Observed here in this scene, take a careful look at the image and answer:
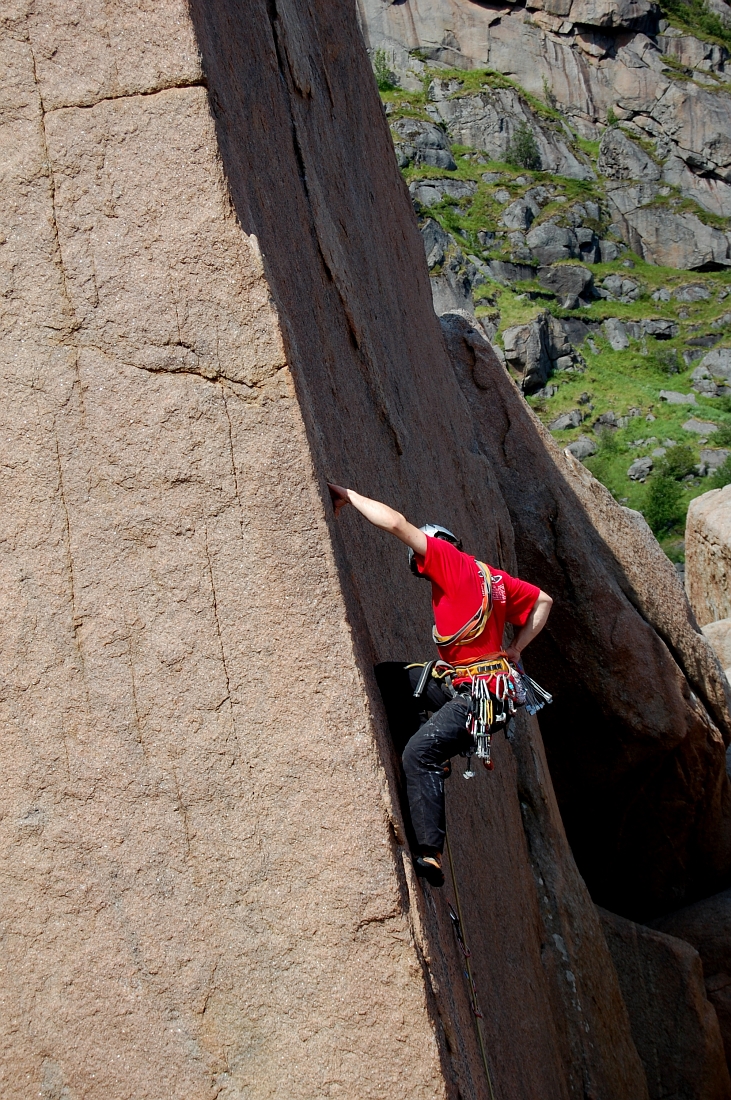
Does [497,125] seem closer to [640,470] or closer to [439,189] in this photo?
[439,189]

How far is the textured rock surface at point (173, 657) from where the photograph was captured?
300 cm

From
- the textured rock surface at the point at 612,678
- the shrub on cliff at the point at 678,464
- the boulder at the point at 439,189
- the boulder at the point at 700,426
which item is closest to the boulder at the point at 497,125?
the boulder at the point at 439,189

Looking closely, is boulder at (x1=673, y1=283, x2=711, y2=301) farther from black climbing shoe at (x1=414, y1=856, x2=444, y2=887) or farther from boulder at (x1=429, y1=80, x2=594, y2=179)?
black climbing shoe at (x1=414, y1=856, x2=444, y2=887)

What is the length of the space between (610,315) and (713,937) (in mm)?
42261

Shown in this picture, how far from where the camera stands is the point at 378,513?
3279mm

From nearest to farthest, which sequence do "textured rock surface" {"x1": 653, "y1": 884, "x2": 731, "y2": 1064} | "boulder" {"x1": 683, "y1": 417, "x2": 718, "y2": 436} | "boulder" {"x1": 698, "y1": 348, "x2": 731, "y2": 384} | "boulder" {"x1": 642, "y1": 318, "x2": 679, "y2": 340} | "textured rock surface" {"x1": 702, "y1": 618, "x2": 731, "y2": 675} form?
"textured rock surface" {"x1": 653, "y1": 884, "x2": 731, "y2": 1064}
"textured rock surface" {"x1": 702, "y1": 618, "x2": 731, "y2": 675}
"boulder" {"x1": 683, "y1": 417, "x2": 718, "y2": 436}
"boulder" {"x1": 698, "y1": 348, "x2": 731, "y2": 384}
"boulder" {"x1": 642, "y1": 318, "x2": 679, "y2": 340}

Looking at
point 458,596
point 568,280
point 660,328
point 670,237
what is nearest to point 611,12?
point 670,237

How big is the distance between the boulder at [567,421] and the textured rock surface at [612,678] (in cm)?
3124

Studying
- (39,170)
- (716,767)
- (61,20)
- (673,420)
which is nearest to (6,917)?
(39,170)

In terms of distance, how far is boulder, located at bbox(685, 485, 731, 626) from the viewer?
1231 centimetres

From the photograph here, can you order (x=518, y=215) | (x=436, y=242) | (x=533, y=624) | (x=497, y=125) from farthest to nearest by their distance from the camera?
(x=497, y=125), (x=518, y=215), (x=436, y=242), (x=533, y=624)

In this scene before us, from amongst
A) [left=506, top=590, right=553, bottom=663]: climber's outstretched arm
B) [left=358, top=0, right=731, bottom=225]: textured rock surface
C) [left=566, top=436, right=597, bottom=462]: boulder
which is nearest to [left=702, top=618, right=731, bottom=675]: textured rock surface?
[left=506, top=590, right=553, bottom=663]: climber's outstretched arm

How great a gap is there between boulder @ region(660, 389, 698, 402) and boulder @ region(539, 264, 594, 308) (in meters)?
8.25

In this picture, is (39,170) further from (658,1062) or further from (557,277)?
(557,277)
